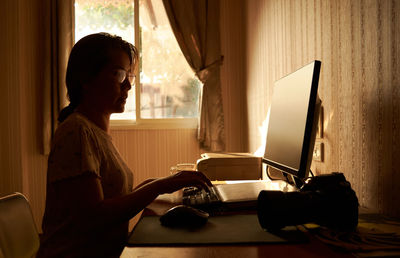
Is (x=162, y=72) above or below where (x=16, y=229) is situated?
above

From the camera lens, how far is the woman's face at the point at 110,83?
1.14 meters

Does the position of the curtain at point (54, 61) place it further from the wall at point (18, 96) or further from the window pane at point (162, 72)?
the window pane at point (162, 72)

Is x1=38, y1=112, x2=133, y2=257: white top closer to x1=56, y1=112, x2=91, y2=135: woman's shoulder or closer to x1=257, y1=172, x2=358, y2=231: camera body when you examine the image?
x1=56, y1=112, x2=91, y2=135: woman's shoulder

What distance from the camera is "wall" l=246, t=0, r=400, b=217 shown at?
0.96 metres

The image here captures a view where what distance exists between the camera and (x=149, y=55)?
3.29 metres

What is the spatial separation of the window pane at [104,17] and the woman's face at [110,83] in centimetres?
215

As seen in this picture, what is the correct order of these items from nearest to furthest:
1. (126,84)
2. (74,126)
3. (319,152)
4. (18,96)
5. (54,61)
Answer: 1. (74,126)
2. (126,84)
3. (319,152)
4. (18,96)
5. (54,61)

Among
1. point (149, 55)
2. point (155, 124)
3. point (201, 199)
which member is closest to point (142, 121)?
point (155, 124)

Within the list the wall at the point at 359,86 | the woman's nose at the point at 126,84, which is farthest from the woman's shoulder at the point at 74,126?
the wall at the point at 359,86

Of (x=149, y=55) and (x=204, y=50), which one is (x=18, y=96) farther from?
(x=204, y=50)

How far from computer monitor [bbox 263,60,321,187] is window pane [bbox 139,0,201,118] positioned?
2.00 m

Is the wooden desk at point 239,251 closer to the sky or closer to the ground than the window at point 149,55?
closer to the ground

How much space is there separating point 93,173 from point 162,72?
2.50 meters

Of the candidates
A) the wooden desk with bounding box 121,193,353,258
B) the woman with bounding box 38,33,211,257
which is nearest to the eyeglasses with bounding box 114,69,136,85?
the woman with bounding box 38,33,211,257
